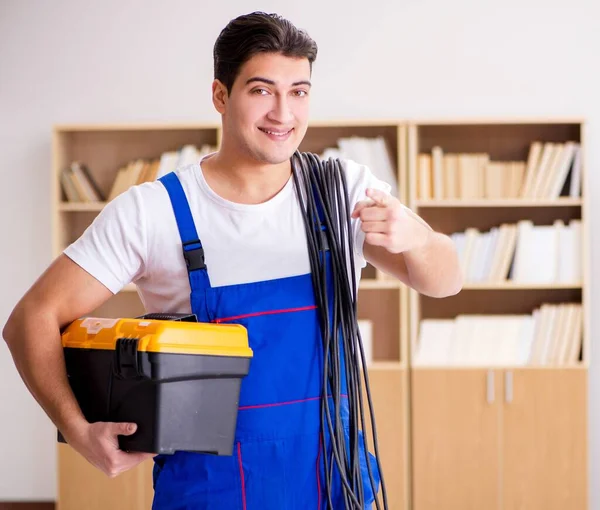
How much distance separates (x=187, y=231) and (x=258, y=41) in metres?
0.38

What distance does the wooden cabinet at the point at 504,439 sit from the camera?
156 inches

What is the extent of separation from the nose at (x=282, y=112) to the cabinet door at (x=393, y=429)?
2.54 meters

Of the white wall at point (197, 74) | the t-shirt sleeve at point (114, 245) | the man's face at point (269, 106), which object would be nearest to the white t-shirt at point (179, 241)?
the t-shirt sleeve at point (114, 245)

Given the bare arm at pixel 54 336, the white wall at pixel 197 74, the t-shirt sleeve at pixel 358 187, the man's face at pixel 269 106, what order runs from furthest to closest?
the white wall at pixel 197 74
the t-shirt sleeve at pixel 358 187
the man's face at pixel 269 106
the bare arm at pixel 54 336

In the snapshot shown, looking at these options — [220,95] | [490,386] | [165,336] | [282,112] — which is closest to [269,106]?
[282,112]

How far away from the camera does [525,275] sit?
403 cm

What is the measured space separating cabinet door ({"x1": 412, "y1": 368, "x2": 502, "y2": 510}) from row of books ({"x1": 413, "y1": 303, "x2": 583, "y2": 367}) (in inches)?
3.8

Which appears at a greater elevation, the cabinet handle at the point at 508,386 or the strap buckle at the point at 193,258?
the strap buckle at the point at 193,258

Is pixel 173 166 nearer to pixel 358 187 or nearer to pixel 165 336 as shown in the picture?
pixel 358 187

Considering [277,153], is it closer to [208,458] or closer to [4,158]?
[208,458]

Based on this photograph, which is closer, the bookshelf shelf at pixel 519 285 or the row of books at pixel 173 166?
the bookshelf shelf at pixel 519 285

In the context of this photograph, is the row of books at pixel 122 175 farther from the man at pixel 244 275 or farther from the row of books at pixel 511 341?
the man at pixel 244 275

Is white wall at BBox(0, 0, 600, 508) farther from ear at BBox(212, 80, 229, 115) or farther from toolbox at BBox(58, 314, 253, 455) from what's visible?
toolbox at BBox(58, 314, 253, 455)

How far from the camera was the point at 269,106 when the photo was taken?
167 centimetres
